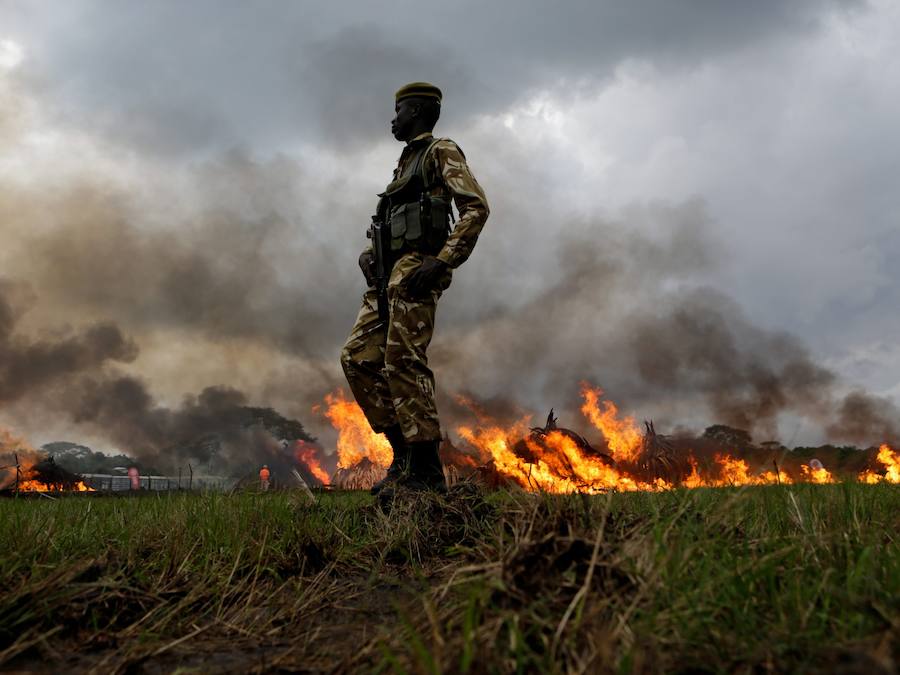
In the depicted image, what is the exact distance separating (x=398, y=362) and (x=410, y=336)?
7.3 inches

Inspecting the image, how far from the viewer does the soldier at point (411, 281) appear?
420 cm

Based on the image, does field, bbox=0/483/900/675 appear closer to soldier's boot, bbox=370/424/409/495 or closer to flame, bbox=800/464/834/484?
flame, bbox=800/464/834/484

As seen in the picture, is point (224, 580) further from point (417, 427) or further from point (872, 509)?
point (872, 509)

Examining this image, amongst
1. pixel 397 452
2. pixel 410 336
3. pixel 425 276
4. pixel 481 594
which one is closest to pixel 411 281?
pixel 425 276

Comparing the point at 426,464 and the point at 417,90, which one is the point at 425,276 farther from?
the point at 417,90

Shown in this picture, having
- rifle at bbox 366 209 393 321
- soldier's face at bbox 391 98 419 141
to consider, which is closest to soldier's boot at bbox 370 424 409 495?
rifle at bbox 366 209 393 321

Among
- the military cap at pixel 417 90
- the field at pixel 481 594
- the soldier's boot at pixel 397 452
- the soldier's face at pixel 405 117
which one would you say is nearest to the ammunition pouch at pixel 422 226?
the soldier's face at pixel 405 117

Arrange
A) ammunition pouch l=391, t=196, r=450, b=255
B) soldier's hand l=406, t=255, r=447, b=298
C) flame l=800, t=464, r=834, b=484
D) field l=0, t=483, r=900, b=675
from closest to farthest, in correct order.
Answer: field l=0, t=483, r=900, b=675, flame l=800, t=464, r=834, b=484, soldier's hand l=406, t=255, r=447, b=298, ammunition pouch l=391, t=196, r=450, b=255

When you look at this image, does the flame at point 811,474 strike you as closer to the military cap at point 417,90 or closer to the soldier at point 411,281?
the soldier at point 411,281

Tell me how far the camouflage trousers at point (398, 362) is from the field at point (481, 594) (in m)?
1.29

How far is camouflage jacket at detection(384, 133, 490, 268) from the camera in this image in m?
4.22

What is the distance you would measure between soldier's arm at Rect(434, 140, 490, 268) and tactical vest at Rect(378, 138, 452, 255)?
10 centimetres

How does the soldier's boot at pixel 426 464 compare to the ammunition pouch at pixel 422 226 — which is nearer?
the soldier's boot at pixel 426 464

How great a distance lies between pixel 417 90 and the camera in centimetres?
465
